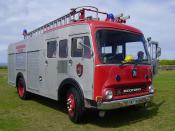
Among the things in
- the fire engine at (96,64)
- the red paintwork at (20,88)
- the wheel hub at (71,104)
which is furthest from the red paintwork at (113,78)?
the red paintwork at (20,88)

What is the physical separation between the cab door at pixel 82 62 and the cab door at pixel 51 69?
1119 mm

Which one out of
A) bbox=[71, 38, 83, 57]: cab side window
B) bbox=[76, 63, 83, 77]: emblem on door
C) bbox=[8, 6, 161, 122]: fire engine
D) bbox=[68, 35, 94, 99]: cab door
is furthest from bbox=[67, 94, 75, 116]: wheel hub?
bbox=[71, 38, 83, 57]: cab side window

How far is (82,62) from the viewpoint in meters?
8.27

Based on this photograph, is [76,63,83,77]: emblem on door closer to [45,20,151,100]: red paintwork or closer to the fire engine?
the fire engine

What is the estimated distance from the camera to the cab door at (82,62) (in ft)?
26.1

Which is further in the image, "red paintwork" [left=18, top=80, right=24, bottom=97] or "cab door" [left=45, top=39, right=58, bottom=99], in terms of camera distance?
"red paintwork" [left=18, top=80, right=24, bottom=97]

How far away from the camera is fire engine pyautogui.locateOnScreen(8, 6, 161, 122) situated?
25.8ft

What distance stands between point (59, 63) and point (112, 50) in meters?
1.85

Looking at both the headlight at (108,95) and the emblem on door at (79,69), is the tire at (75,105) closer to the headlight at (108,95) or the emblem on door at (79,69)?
the emblem on door at (79,69)

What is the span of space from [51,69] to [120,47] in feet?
8.15

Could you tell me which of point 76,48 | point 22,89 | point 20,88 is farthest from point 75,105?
point 20,88

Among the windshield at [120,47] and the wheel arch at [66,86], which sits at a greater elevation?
the windshield at [120,47]

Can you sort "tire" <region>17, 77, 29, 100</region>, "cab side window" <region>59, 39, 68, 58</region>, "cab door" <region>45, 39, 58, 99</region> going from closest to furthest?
1. "cab side window" <region>59, 39, 68, 58</region>
2. "cab door" <region>45, 39, 58, 99</region>
3. "tire" <region>17, 77, 29, 100</region>

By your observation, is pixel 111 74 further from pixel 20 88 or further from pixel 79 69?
pixel 20 88
